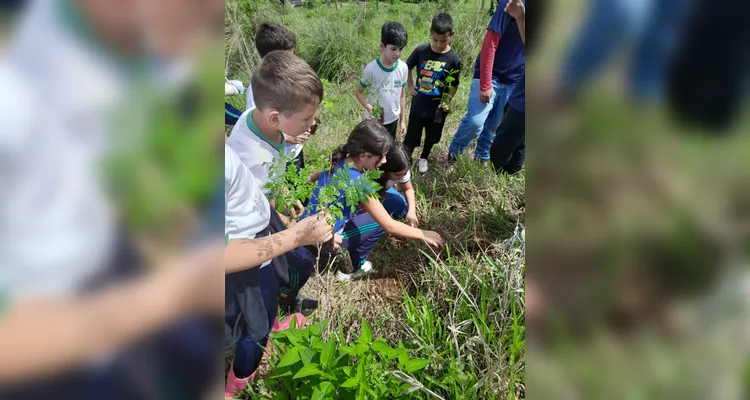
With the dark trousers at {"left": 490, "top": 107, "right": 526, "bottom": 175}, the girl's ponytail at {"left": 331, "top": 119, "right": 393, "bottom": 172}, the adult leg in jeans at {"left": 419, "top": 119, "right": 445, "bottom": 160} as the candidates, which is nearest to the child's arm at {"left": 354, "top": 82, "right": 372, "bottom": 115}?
the adult leg in jeans at {"left": 419, "top": 119, "right": 445, "bottom": 160}

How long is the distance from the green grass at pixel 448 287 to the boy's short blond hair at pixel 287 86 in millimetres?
272

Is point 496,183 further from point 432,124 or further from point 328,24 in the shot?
point 328,24

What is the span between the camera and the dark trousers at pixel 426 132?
12.4 ft

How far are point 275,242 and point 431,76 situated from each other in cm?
264

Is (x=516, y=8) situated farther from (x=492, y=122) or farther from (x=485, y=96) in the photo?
(x=492, y=122)

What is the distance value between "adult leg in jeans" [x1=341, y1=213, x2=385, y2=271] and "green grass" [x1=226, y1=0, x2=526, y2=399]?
13 cm

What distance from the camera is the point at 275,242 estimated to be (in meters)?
1.36

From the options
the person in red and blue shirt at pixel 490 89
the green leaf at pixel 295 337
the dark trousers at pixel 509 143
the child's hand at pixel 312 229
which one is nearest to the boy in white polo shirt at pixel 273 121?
the child's hand at pixel 312 229

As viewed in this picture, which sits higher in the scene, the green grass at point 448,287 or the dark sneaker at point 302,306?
the green grass at point 448,287

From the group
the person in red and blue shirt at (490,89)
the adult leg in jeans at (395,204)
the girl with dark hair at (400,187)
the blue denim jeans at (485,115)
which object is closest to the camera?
the girl with dark hair at (400,187)
